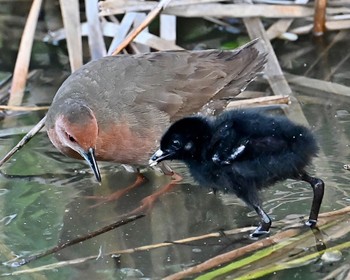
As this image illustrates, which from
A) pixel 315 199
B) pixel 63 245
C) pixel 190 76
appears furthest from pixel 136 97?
pixel 315 199

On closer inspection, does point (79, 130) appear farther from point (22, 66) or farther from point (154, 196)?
point (22, 66)

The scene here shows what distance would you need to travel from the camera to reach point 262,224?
13.6ft

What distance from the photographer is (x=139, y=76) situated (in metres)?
5.10

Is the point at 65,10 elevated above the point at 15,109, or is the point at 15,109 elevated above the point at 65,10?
the point at 65,10

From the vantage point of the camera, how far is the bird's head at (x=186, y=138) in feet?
13.4

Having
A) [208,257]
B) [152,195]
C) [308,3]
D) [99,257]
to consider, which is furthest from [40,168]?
[308,3]

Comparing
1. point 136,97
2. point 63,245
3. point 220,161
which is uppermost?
point 220,161

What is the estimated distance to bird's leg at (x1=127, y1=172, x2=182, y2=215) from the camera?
4.62 m

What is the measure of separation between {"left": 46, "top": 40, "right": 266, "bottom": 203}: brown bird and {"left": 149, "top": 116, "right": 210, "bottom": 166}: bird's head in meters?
0.56

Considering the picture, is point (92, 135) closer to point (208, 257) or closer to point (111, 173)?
point (111, 173)

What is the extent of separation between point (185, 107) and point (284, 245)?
4.46 ft

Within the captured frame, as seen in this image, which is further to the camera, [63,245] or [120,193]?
[120,193]

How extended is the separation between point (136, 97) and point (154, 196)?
1.96 feet

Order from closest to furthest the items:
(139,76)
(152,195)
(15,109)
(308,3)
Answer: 1. (152,195)
2. (139,76)
3. (15,109)
4. (308,3)
